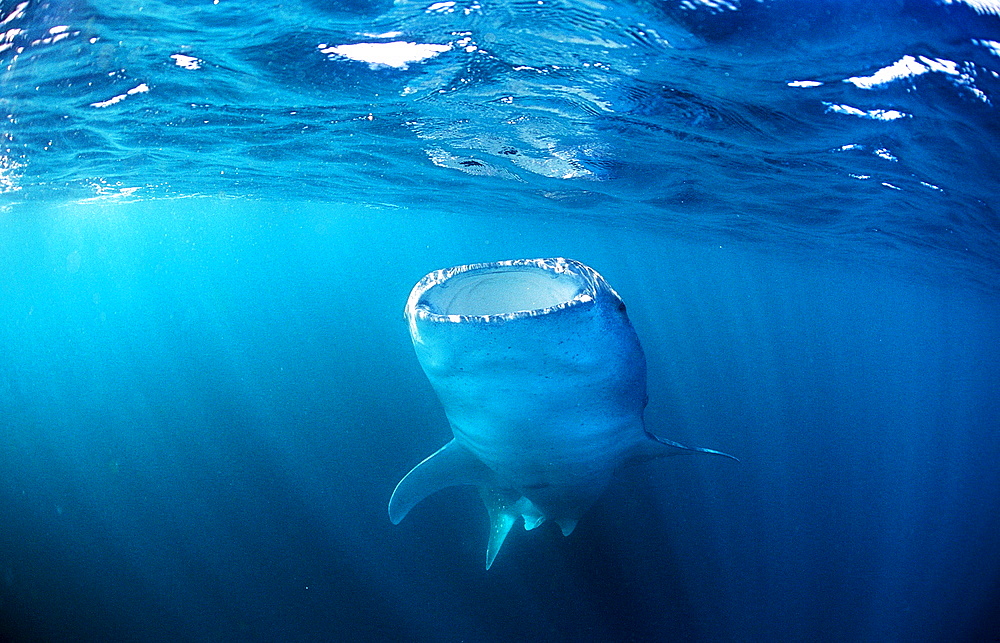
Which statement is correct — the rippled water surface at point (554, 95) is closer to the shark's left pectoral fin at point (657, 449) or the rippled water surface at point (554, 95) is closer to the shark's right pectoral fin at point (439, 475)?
the shark's left pectoral fin at point (657, 449)

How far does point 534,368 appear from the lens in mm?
3119

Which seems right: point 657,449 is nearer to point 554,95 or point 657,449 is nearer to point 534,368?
point 534,368

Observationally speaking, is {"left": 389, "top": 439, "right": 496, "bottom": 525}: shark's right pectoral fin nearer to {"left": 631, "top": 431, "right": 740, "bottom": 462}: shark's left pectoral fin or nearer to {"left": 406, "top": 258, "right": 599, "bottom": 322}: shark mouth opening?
{"left": 631, "top": 431, "right": 740, "bottom": 462}: shark's left pectoral fin

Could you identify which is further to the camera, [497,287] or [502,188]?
[502,188]

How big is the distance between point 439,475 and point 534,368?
2703mm

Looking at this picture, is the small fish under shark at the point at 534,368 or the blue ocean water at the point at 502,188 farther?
the blue ocean water at the point at 502,188

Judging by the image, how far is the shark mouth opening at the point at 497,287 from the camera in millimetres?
2998

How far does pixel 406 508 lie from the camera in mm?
5508

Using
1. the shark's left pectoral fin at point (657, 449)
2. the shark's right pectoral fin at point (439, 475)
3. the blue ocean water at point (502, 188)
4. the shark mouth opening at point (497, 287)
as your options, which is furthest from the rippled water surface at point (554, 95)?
the shark's right pectoral fin at point (439, 475)

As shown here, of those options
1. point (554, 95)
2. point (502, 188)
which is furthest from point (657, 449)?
point (502, 188)

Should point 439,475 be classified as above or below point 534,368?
below

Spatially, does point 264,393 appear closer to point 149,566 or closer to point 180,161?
point 180,161

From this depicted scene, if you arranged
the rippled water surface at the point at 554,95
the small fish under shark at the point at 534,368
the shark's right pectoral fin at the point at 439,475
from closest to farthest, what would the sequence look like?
the small fish under shark at the point at 534,368, the shark's right pectoral fin at the point at 439,475, the rippled water surface at the point at 554,95

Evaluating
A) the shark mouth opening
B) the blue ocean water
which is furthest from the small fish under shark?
the blue ocean water
